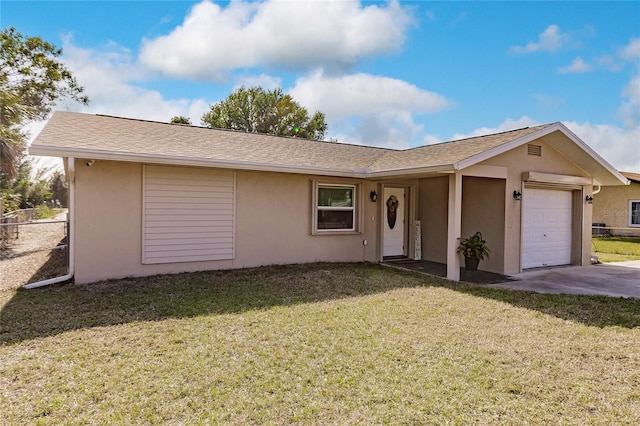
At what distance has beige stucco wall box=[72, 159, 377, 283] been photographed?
24.0ft

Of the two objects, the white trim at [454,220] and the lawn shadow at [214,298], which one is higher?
the white trim at [454,220]

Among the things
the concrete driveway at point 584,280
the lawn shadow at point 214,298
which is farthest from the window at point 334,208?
the concrete driveway at point 584,280

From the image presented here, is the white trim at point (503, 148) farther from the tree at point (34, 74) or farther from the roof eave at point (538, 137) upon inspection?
the tree at point (34, 74)

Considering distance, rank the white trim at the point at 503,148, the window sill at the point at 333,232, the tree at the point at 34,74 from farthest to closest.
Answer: the tree at the point at 34,74 < the window sill at the point at 333,232 < the white trim at the point at 503,148

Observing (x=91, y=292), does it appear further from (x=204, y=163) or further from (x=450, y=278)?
(x=450, y=278)

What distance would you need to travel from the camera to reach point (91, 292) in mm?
6613

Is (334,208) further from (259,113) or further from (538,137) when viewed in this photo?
(259,113)

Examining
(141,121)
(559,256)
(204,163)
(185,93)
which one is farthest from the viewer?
(185,93)

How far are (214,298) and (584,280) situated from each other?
807 cm

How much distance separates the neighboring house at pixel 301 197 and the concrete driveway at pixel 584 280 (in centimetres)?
56

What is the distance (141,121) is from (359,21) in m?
6.43

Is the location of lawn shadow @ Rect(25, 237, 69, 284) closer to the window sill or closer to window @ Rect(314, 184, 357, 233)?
the window sill

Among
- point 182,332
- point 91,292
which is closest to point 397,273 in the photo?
point 182,332

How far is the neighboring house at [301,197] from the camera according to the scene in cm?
752
